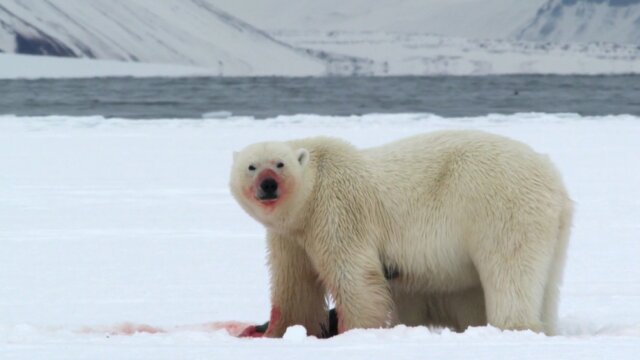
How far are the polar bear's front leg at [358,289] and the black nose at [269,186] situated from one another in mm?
366

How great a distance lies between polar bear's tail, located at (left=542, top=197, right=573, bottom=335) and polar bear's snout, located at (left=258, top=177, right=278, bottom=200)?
1114 mm

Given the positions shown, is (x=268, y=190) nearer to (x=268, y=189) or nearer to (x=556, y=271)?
(x=268, y=189)

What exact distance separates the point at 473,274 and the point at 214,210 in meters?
5.21

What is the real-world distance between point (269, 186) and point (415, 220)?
60cm

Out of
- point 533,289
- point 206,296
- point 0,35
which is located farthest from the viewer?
point 0,35

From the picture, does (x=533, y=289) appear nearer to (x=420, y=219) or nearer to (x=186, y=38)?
(x=420, y=219)

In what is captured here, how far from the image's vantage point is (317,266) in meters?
4.60

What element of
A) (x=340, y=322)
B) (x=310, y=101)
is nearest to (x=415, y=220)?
(x=340, y=322)

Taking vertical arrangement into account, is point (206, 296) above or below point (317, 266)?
below

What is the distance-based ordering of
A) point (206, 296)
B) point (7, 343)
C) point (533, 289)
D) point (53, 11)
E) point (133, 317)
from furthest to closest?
1. point (53, 11)
2. point (206, 296)
3. point (133, 317)
4. point (533, 289)
5. point (7, 343)

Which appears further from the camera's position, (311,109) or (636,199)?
(311,109)

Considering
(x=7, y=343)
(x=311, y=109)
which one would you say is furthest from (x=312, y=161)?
(x=311, y=109)

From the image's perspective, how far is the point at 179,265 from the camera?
6.98 m

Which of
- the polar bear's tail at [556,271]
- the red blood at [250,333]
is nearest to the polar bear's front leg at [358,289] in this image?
the red blood at [250,333]
